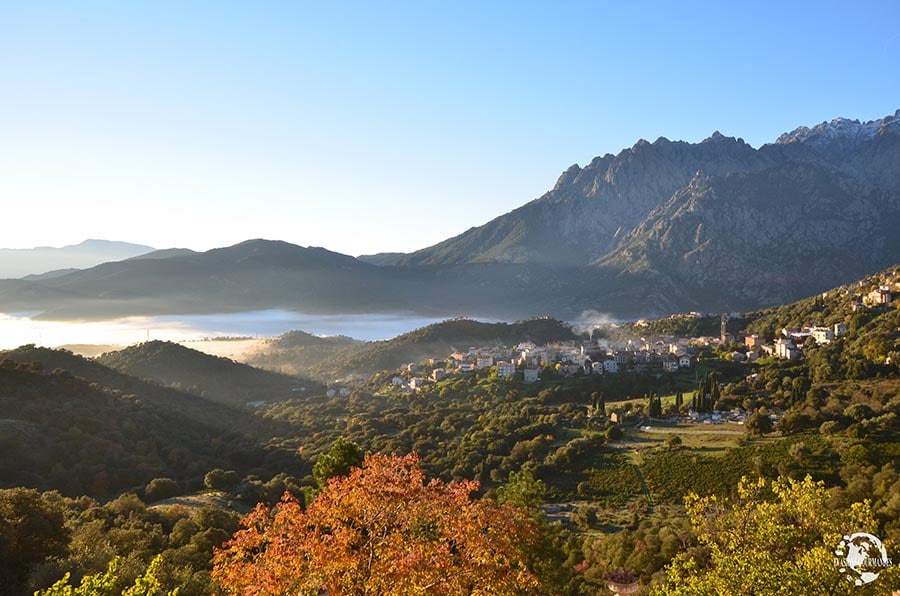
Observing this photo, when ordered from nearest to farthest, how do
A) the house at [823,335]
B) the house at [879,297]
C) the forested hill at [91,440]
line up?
the forested hill at [91,440] → the house at [823,335] → the house at [879,297]

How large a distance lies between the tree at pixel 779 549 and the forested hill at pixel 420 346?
427 feet

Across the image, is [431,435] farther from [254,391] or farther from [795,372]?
[254,391]

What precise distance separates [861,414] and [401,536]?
61.4 m

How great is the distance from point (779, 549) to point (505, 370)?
8981 centimetres

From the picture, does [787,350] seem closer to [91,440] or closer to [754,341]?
[754,341]

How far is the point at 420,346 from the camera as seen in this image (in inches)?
6235

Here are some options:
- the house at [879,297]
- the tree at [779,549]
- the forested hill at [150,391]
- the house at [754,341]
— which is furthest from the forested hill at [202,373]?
the house at [879,297]

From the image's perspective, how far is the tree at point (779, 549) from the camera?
13.2 metres

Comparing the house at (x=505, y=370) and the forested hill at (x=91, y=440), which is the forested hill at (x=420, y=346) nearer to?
the house at (x=505, y=370)

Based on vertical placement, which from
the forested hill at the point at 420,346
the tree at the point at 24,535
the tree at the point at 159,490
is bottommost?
the forested hill at the point at 420,346

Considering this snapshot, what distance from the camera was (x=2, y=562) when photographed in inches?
773

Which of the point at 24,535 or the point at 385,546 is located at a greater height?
the point at 385,546

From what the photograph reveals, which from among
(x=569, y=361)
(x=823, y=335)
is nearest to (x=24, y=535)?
(x=569, y=361)

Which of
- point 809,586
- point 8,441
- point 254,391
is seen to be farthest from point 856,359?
point 254,391
